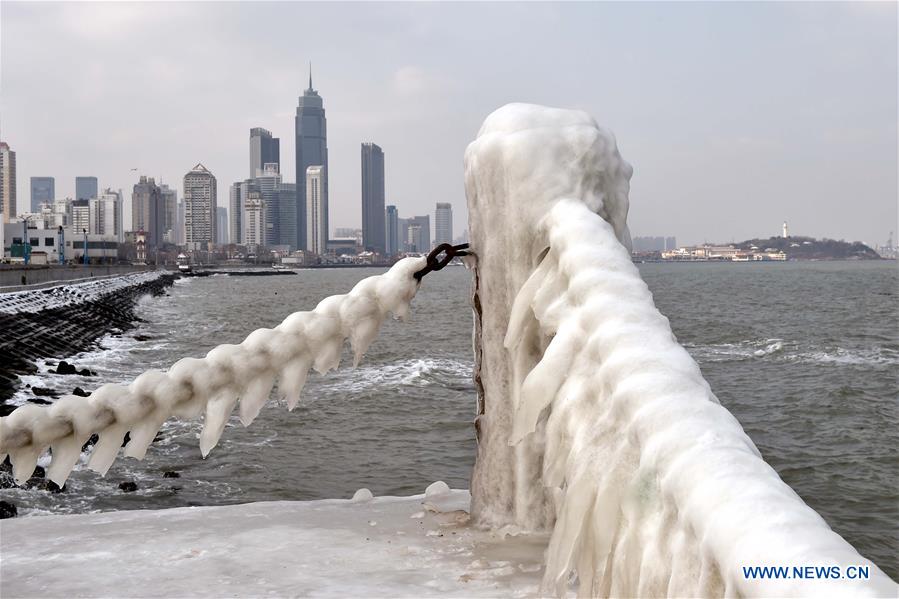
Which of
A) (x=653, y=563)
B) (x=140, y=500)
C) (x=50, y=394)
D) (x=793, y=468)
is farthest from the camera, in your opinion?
(x=50, y=394)

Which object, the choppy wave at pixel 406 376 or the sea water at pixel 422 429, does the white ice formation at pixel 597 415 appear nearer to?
the sea water at pixel 422 429

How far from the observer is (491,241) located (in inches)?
157

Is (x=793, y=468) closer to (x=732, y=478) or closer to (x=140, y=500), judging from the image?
(x=140, y=500)

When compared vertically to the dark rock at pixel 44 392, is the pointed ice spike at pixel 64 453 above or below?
above

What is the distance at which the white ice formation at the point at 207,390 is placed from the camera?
11.4 feet

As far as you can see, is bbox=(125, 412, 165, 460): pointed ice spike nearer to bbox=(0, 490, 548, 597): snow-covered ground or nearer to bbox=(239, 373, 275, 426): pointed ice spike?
bbox=(239, 373, 275, 426): pointed ice spike

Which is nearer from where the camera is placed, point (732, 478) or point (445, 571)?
point (732, 478)

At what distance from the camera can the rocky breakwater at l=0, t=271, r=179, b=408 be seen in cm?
2123

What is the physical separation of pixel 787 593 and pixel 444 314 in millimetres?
53389

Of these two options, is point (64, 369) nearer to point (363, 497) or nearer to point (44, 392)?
point (44, 392)

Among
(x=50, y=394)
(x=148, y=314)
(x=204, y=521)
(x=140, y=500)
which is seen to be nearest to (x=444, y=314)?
(x=148, y=314)

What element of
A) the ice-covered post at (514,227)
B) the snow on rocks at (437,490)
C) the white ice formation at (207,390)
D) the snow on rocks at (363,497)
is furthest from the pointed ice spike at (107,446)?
the snow on rocks at (437,490)

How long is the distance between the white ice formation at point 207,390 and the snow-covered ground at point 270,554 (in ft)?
1.33

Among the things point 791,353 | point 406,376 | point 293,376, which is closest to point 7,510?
point 293,376
